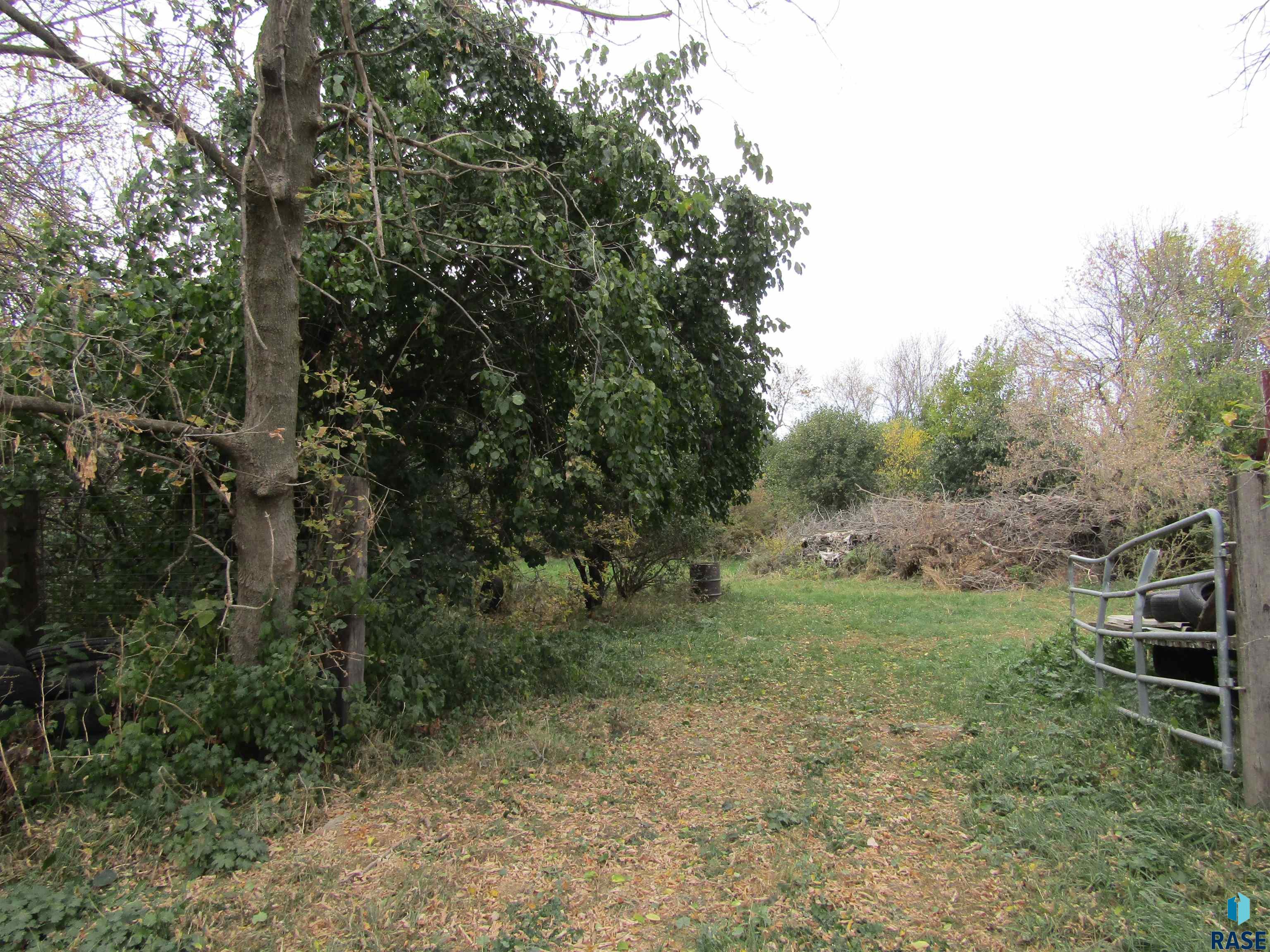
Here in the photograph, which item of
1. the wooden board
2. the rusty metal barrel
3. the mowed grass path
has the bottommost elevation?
the mowed grass path

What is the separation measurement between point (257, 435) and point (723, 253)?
15.3 ft

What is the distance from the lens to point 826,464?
24.7 meters

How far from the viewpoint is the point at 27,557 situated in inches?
201

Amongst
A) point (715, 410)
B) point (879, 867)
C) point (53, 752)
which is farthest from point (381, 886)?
point (715, 410)

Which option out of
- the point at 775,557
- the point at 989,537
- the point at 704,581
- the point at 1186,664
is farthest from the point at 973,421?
the point at 1186,664

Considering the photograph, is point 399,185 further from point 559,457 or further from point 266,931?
point 266,931

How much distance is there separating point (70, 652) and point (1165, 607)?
6.96 meters

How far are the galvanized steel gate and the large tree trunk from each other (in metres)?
5.10

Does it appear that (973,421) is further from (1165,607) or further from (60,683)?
(60,683)

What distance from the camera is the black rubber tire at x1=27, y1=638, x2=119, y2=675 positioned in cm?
438

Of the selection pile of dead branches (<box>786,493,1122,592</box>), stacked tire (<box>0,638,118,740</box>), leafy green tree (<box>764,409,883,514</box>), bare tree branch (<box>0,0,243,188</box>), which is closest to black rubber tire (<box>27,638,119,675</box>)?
stacked tire (<box>0,638,118,740</box>)

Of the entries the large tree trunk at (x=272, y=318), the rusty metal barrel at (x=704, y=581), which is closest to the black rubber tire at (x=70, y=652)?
the large tree trunk at (x=272, y=318)

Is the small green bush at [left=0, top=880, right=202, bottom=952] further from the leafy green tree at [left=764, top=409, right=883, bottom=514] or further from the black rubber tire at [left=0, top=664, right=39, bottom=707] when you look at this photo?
the leafy green tree at [left=764, top=409, right=883, bottom=514]

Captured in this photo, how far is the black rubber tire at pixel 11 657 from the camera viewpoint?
14.4ft
